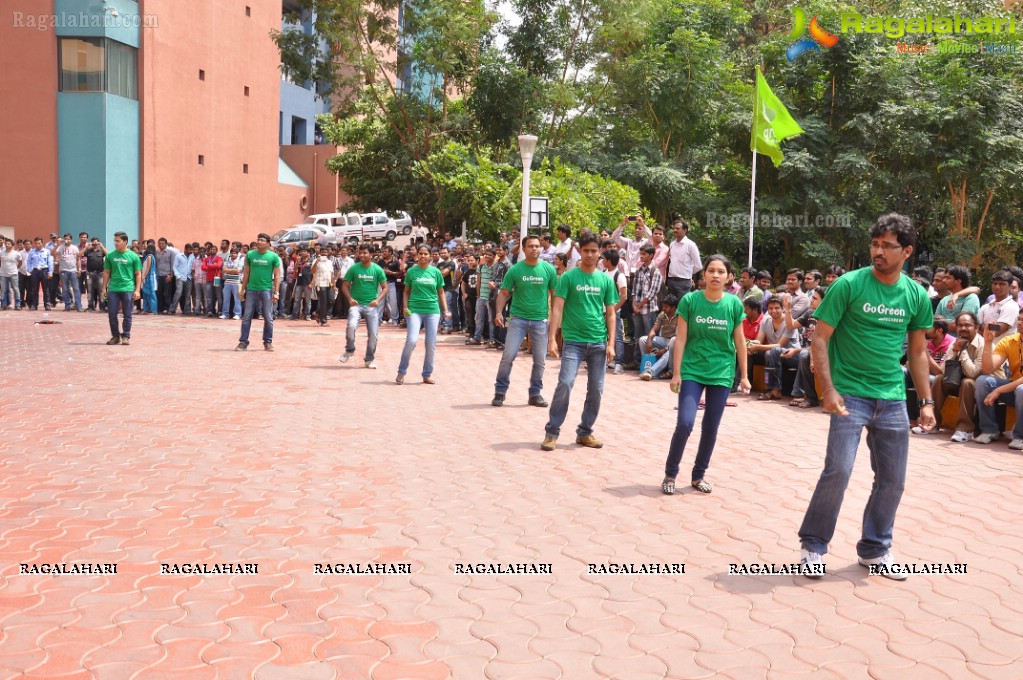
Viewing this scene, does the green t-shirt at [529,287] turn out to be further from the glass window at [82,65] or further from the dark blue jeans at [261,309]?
the glass window at [82,65]

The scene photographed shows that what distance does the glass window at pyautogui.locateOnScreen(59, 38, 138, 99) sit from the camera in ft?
101

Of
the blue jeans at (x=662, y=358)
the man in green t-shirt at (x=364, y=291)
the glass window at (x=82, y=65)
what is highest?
the glass window at (x=82, y=65)

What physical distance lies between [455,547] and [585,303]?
143 inches

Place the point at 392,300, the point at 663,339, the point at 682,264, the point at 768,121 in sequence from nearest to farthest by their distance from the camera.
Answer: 1. the point at 663,339
2. the point at 682,264
3. the point at 768,121
4. the point at 392,300

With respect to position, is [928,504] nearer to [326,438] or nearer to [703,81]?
[326,438]

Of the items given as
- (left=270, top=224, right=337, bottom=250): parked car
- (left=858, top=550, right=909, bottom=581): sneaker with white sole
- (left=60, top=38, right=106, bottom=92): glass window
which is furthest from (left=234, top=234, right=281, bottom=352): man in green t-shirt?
(left=270, top=224, right=337, bottom=250): parked car

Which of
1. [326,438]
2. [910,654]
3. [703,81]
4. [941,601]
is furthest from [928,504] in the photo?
[703,81]

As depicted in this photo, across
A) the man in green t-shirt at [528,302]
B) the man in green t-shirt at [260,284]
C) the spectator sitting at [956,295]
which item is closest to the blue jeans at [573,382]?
the man in green t-shirt at [528,302]

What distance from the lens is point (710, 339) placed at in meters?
7.32

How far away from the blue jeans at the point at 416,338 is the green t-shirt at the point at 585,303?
4372mm

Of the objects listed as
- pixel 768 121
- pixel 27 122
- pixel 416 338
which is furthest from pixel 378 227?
pixel 416 338

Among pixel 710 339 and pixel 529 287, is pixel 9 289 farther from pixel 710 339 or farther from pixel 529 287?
pixel 710 339

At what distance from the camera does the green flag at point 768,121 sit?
2033 cm

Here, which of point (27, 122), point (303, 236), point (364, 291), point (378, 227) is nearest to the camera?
point (364, 291)
